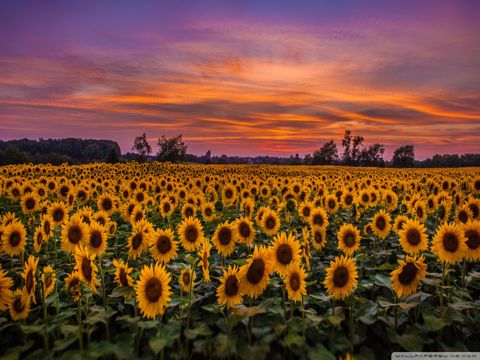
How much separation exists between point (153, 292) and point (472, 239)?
4644 mm

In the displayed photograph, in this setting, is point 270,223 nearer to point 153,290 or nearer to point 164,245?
point 164,245

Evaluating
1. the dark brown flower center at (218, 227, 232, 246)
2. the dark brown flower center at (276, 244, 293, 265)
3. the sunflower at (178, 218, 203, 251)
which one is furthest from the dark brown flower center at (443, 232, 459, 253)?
the sunflower at (178, 218, 203, 251)

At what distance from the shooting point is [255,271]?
13.8ft

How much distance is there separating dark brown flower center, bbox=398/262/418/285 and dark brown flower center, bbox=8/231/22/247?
6.05 meters

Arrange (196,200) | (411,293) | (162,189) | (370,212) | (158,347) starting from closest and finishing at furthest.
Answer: (158,347) → (411,293) → (196,200) → (370,212) → (162,189)

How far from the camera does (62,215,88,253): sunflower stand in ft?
19.1

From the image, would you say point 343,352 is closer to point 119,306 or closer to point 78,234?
point 119,306

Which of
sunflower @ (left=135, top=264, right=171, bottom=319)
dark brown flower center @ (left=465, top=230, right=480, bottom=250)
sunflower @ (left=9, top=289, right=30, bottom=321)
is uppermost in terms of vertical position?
dark brown flower center @ (left=465, top=230, right=480, bottom=250)

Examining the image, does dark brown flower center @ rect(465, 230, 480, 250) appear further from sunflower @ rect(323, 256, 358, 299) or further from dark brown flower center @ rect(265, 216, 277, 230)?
dark brown flower center @ rect(265, 216, 277, 230)

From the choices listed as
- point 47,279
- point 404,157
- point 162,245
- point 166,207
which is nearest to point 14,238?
point 47,279

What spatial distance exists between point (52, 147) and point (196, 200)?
14216cm

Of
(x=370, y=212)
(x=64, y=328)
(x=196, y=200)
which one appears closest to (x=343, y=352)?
(x=64, y=328)

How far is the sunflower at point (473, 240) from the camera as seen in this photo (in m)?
5.20

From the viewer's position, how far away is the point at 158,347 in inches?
136
